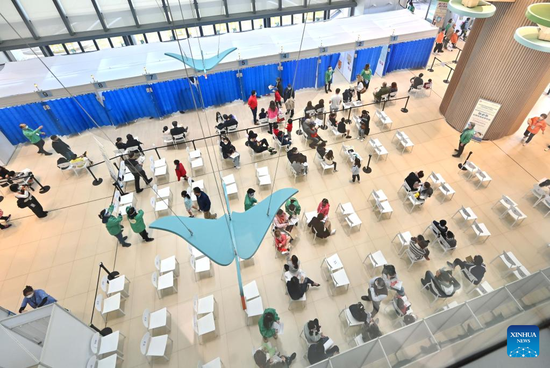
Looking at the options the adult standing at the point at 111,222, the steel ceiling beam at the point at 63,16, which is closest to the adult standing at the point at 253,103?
the adult standing at the point at 111,222

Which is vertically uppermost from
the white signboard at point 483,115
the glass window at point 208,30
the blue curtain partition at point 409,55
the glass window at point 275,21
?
the glass window at point 275,21

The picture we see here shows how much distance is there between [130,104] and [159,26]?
166 inches

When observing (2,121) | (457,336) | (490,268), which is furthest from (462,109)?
(2,121)

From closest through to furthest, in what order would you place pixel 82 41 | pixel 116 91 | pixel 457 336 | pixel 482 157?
pixel 457 336 → pixel 482 157 → pixel 116 91 → pixel 82 41

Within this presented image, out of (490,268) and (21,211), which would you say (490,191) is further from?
(21,211)

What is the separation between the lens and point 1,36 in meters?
12.8

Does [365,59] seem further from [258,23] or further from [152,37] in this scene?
[152,37]

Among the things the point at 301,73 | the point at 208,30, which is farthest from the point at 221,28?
the point at 301,73

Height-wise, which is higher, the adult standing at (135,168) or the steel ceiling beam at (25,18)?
the steel ceiling beam at (25,18)

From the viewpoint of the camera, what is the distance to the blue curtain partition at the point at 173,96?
1259cm

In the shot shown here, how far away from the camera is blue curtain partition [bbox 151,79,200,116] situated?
12.6 meters

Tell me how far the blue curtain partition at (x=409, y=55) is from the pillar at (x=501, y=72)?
360 cm

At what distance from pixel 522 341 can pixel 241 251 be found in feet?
20.9

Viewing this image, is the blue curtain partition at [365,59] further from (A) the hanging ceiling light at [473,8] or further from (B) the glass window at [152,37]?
(B) the glass window at [152,37]
